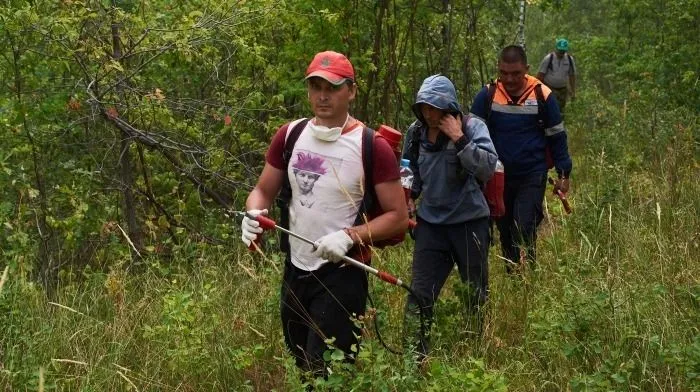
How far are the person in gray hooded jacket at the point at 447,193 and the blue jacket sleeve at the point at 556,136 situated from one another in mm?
1280

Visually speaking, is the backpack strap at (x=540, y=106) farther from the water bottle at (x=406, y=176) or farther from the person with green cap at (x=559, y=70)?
the person with green cap at (x=559, y=70)

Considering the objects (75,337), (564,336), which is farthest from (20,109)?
(564,336)

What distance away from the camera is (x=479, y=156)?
187 inches

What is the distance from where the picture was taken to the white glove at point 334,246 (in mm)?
3727

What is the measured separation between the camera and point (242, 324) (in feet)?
16.7

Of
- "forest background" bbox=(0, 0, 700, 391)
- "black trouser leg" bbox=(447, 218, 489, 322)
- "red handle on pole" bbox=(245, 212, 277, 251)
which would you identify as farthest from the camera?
"black trouser leg" bbox=(447, 218, 489, 322)

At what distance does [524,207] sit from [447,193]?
1436 millimetres

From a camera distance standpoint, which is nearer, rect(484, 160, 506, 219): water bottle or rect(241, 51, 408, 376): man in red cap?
rect(241, 51, 408, 376): man in red cap

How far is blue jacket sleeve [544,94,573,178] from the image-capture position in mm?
6129

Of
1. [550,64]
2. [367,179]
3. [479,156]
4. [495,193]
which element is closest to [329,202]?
[367,179]

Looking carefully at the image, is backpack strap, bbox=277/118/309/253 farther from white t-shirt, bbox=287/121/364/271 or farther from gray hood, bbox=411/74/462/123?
gray hood, bbox=411/74/462/123

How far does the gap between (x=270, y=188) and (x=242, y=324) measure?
1242mm

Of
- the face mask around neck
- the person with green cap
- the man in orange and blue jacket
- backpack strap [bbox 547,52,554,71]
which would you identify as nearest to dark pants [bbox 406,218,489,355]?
the man in orange and blue jacket

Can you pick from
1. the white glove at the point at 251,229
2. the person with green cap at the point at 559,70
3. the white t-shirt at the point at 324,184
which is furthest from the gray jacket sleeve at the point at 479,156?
the person with green cap at the point at 559,70
